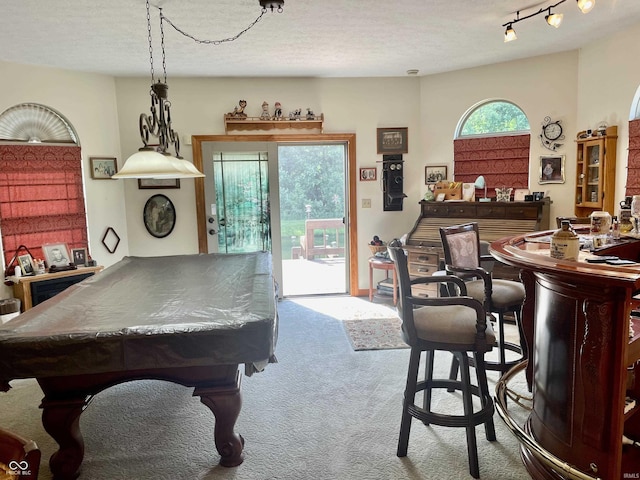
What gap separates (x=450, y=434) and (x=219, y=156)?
3918 mm

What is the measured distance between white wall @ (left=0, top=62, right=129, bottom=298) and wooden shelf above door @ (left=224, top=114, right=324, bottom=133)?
4.25 ft

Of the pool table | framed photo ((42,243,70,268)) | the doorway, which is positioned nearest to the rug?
the pool table

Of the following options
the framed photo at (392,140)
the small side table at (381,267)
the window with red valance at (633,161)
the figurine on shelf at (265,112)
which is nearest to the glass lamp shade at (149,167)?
the figurine on shelf at (265,112)

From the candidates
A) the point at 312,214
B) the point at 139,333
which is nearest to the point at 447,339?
the point at 139,333

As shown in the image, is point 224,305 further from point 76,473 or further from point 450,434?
point 450,434

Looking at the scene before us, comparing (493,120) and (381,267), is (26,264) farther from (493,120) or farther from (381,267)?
(493,120)

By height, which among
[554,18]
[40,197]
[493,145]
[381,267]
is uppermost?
[554,18]

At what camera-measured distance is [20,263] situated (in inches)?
167

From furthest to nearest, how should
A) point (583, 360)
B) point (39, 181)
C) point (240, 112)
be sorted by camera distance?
point (240, 112)
point (39, 181)
point (583, 360)

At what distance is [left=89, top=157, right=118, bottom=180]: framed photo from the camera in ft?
15.8

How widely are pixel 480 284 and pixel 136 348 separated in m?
2.12

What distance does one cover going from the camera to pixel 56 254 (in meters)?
4.48

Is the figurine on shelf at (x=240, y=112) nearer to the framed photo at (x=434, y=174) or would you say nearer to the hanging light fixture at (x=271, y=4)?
the hanging light fixture at (x=271, y=4)

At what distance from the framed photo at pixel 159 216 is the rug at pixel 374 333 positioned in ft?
7.76
